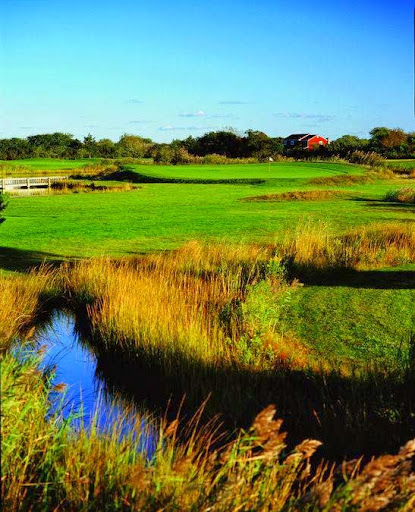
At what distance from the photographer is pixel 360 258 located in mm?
13219

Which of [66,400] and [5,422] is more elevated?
[5,422]

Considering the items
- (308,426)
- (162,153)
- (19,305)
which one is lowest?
(308,426)

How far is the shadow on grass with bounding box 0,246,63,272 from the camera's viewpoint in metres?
13.6

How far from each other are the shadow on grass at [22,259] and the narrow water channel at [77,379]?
352 cm

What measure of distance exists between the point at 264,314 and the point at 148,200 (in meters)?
22.1

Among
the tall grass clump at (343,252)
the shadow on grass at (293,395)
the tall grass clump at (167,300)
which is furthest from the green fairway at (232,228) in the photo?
the tall grass clump at (167,300)

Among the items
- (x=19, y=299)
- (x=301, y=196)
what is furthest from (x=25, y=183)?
(x=19, y=299)

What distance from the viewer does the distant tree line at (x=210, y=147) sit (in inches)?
2717

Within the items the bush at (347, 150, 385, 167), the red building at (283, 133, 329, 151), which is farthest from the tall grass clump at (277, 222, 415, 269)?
the red building at (283, 133, 329, 151)

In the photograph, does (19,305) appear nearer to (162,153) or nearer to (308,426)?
(308,426)

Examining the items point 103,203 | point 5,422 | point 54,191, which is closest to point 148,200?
point 103,203

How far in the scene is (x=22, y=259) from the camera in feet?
47.6

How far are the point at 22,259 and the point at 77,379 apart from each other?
7.12 m

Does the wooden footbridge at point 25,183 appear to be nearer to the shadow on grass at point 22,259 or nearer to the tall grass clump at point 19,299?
the shadow on grass at point 22,259
